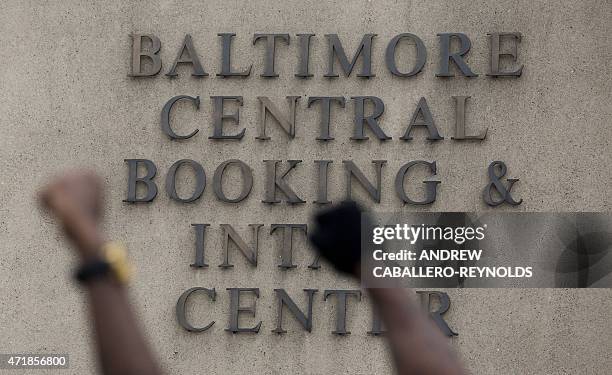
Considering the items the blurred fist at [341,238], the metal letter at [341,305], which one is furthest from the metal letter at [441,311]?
the blurred fist at [341,238]

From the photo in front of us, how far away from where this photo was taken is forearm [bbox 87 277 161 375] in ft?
4.09

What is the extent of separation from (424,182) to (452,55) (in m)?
0.73

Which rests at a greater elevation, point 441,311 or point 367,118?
point 367,118

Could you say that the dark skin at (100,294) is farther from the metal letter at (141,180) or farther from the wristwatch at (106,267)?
the metal letter at (141,180)

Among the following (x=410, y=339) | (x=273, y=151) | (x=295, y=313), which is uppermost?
(x=273, y=151)

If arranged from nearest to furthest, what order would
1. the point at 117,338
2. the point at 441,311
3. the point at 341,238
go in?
the point at 117,338 < the point at 341,238 < the point at 441,311

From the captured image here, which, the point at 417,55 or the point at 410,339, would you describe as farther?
the point at 417,55

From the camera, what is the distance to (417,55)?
20.9 ft

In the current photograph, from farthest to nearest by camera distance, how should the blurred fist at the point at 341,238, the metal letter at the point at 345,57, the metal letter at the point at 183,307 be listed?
1. the metal letter at the point at 345,57
2. the metal letter at the point at 183,307
3. the blurred fist at the point at 341,238

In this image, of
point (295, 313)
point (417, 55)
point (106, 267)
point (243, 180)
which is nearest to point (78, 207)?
point (106, 267)

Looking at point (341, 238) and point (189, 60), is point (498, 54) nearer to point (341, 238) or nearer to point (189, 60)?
point (189, 60)

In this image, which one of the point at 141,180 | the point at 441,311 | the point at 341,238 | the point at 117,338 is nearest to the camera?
the point at 117,338

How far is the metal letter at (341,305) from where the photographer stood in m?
6.21

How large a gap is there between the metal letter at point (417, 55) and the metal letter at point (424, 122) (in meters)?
0.17
